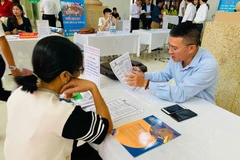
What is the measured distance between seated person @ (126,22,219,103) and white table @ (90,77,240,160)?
7 centimetres

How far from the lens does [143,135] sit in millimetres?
693

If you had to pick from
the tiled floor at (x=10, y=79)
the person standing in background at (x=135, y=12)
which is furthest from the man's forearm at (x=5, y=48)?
the person standing in background at (x=135, y=12)

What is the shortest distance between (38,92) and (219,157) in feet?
2.21

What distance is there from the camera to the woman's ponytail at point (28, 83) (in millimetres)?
607

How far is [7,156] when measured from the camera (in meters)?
0.66

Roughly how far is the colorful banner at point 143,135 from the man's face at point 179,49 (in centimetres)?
49

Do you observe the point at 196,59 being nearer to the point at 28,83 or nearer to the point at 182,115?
the point at 182,115

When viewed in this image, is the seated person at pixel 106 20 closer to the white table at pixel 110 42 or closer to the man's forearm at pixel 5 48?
the white table at pixel 110 42

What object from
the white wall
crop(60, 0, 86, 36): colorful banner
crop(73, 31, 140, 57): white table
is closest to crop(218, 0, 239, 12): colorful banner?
crop(73, 31, 140, 57): white table

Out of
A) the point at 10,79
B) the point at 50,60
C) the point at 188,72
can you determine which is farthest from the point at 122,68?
the point at 10,79

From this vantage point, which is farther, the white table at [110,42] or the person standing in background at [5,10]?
the person standing in background at [5,10]

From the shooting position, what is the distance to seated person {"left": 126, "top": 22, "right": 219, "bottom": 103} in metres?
0.99

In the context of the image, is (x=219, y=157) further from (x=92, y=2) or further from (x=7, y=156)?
(x=92, y=2)

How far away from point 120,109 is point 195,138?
37cm
